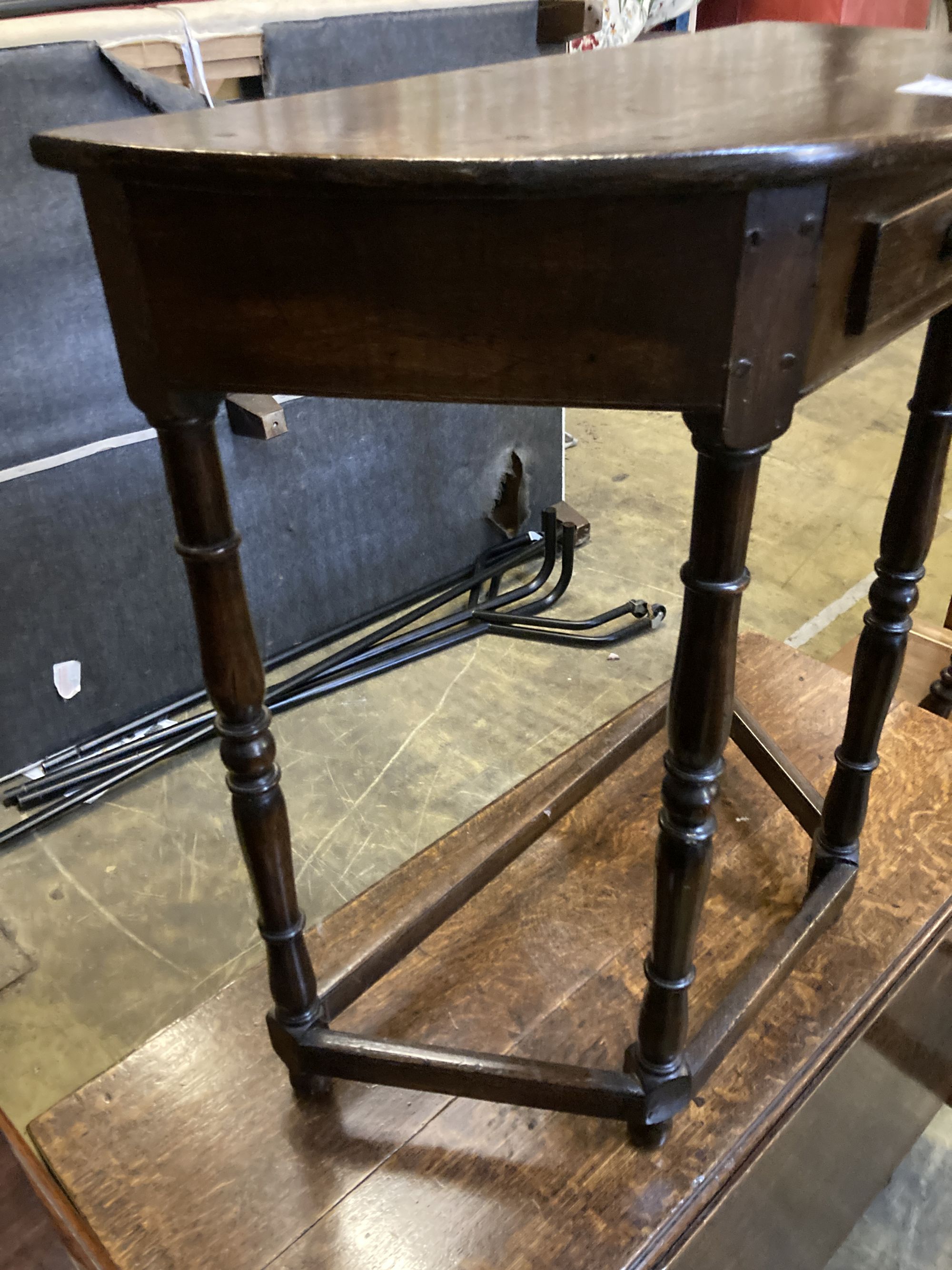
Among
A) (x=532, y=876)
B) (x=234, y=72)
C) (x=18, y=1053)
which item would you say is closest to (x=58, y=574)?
(x=18, y=1053)

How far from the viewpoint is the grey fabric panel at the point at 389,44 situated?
4.95ft

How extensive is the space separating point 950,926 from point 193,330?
948 millimetres

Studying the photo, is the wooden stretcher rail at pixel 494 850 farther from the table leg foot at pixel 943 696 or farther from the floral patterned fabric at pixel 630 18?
the floral patterned fabric at pixel 630 18

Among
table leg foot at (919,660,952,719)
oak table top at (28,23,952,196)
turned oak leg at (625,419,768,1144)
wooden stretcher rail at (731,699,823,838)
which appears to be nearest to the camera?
oak table top at (28,23,952,196)

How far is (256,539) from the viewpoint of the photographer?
177 cm

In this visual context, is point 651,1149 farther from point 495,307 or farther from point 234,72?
point 234,72

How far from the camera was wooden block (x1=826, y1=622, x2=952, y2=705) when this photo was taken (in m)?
1.59

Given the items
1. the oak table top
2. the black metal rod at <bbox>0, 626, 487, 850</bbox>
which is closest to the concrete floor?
the black metal rod at <bbox>0, 626, 487, 850</bbox>

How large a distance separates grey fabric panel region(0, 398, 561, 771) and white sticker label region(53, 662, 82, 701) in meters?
0.01

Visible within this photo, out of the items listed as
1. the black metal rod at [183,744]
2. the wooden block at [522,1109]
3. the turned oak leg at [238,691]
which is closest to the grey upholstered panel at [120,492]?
the black metal rod at [183,744]

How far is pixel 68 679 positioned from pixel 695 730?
1.33 m

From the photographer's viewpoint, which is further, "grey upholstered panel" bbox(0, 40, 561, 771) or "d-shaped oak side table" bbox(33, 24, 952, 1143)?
"grey upholstered panel" bbox(0, 40, 561, 771)

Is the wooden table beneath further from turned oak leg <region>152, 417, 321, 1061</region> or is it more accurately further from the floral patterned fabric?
the floral patterned fabric

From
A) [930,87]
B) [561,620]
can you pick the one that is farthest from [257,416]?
[930,87]
